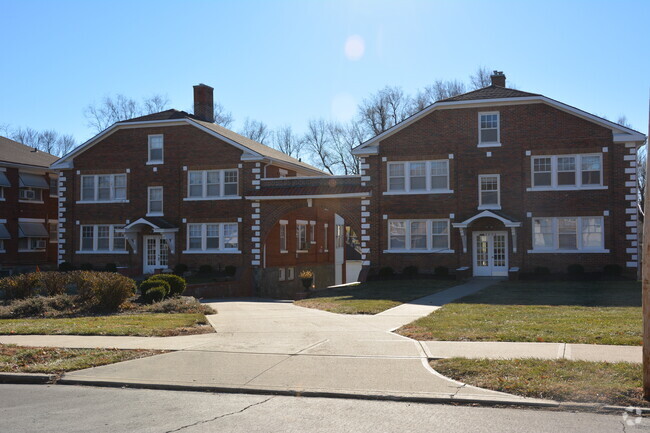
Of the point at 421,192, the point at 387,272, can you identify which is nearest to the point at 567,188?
the point at 421,192

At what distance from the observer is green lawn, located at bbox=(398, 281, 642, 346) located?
1308 cm

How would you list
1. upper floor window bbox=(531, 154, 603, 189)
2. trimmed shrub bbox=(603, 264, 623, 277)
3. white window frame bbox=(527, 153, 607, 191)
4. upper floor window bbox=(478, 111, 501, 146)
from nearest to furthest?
trimmed shrub bbox=(603, 264, 623, 277), white window frame bbox=(527, 153, 607, 191), upper floor window bbox=(531, 154, 603, 189), upper floor window bbox=(478, 111, 501, 146)

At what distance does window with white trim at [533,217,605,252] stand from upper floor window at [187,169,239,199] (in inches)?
608

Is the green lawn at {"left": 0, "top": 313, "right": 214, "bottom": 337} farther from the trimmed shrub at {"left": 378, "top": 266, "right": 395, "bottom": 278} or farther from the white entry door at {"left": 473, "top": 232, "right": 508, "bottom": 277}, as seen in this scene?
the white entry door at {"left": 473, "top": 232, "right": 508, "bottom": 277}

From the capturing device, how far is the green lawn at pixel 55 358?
1112 centimetres

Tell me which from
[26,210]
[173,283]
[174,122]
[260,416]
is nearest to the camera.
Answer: [260,416]

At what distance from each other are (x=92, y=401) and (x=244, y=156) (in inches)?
1055

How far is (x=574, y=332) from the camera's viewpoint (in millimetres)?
13391

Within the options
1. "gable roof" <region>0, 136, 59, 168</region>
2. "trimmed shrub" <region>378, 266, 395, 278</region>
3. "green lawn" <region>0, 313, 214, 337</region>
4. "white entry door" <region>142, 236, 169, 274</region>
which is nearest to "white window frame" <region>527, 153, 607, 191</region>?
"trimmed shrub" <region>378, 266, 395, 278</region>

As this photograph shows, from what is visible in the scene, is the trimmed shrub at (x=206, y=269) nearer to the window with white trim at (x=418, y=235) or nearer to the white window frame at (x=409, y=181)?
the window with white trim at (x=418, y=235)

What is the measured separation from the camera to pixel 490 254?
105 feet

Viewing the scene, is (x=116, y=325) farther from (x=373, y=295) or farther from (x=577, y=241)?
(x=577, y=241)

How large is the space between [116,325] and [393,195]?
61.8 feet

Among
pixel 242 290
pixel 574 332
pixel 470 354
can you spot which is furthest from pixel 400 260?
pixel 470 354
